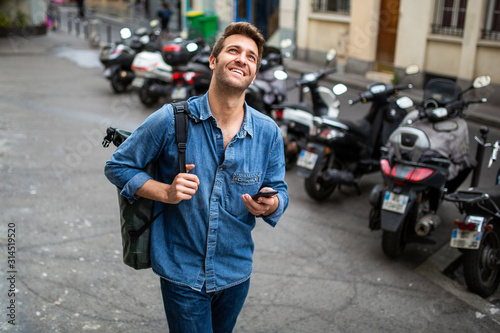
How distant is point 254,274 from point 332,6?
13544mm

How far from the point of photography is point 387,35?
1441 cm

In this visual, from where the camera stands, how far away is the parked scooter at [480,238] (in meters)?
4.07

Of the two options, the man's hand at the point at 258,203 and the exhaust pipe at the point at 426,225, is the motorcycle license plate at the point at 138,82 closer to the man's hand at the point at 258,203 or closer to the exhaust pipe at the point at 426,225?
the exhaust pipe at the point at 426,225

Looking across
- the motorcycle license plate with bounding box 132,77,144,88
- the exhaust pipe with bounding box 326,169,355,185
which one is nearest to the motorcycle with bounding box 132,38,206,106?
the motorcycle license plate with bounding box 132,77,144,88

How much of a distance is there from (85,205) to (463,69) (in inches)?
353

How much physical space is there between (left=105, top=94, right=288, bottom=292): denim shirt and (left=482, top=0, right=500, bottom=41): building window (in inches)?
405

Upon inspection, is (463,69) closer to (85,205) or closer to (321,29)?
(321,29)

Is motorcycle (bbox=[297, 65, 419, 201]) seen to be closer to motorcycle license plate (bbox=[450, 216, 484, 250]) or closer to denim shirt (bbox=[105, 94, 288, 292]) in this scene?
motorcycle license plate (bbox=[450, 216, 484, 250])

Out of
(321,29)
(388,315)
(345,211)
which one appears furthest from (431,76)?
(388,315)

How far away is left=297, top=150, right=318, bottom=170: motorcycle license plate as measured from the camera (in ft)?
19.2

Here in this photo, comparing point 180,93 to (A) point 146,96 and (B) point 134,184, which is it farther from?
(B) point 134,184

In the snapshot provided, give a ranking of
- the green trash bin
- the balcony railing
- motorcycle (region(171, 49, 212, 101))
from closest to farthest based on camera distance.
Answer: motorcycle (region(171, 49, 212, 101))
the balcony railing
the green trash bin

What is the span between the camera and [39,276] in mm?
4293

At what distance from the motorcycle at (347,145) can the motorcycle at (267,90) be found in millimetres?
1935
